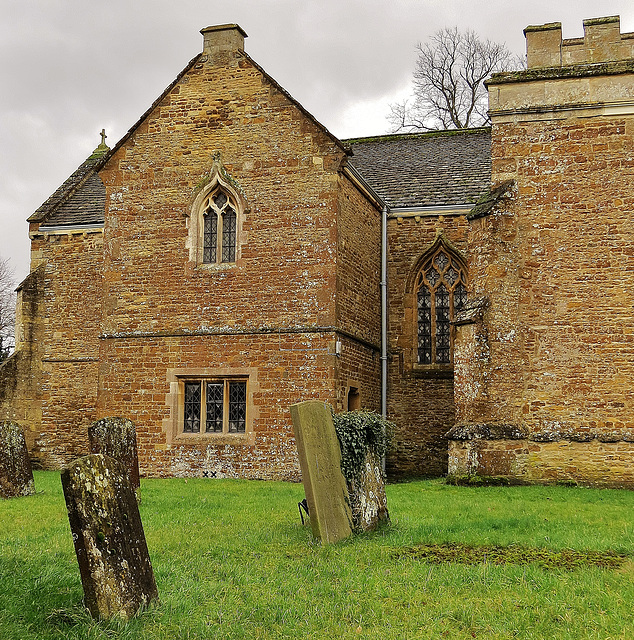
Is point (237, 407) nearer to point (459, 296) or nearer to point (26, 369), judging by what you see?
point (459, 296)

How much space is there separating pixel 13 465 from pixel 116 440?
201cm

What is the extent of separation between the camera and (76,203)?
78.0ft

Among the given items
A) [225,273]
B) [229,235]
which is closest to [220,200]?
[229,235]

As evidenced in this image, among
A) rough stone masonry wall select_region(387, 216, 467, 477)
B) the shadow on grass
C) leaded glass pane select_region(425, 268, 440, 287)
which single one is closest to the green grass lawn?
the shadow on grass

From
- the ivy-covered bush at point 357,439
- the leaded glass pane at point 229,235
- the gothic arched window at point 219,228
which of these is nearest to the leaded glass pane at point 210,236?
the gothic arched window at point 219,228

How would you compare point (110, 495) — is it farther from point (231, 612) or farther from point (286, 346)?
point (286, 346)

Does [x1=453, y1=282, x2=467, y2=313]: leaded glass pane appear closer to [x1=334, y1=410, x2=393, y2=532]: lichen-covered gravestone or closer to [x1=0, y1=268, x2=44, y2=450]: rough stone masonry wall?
[x1=334, y1=410, x2=393, y2=532]: lichen-covered gravestone

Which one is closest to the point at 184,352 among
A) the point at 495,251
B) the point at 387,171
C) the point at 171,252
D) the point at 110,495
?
the point at 171,252

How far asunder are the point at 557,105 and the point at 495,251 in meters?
3.33

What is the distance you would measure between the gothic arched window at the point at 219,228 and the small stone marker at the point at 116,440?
249 inches

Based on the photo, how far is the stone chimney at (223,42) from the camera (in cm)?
1791

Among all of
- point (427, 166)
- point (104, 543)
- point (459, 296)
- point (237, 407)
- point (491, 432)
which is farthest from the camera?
point (427, 166)

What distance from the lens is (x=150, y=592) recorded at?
18.5 ft

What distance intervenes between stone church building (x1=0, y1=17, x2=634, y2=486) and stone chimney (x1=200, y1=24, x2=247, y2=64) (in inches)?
2.1
